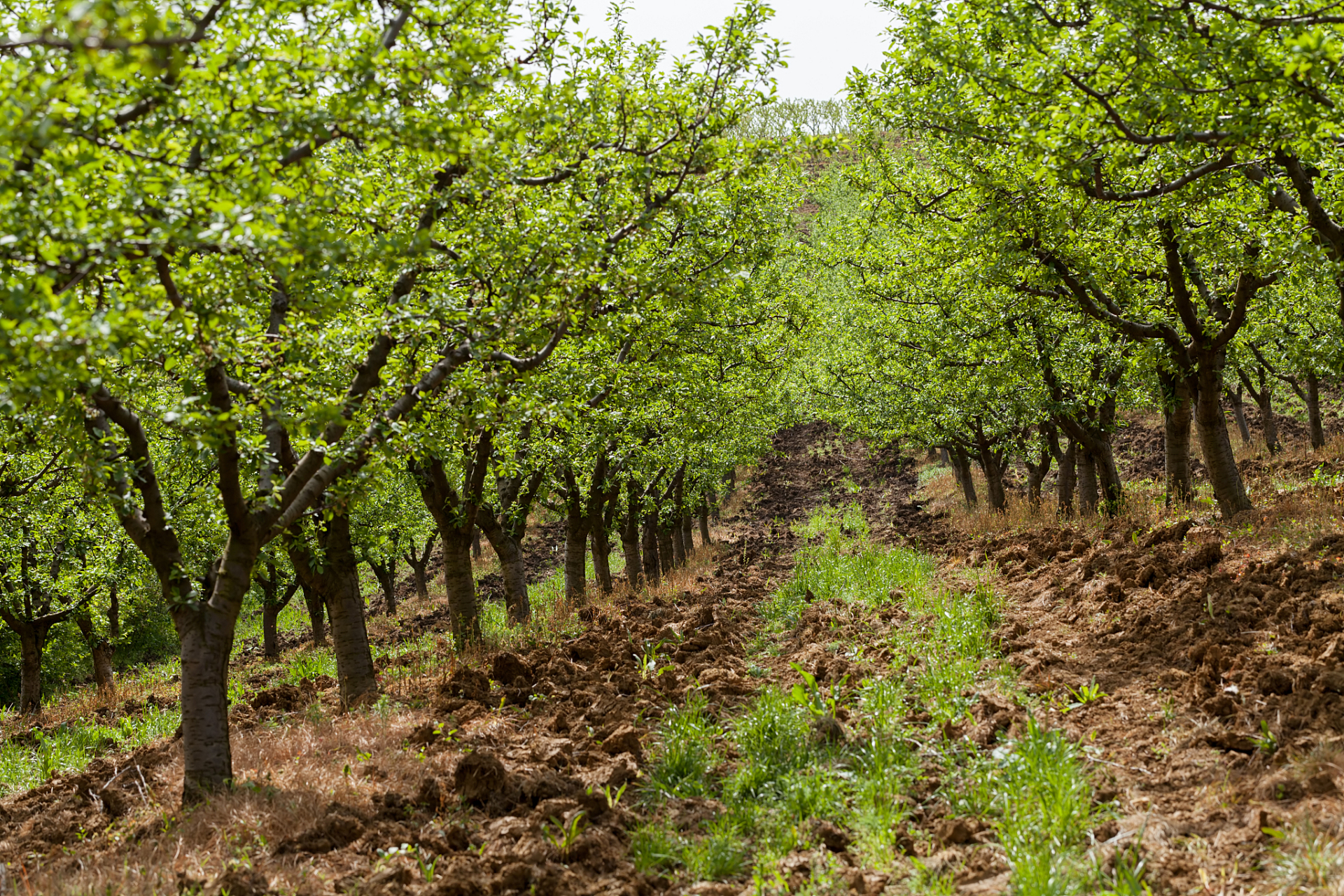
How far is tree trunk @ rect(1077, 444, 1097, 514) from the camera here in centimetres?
1784

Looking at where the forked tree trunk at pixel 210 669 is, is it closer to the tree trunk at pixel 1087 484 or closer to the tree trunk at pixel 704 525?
the tree trunk at pixel 1087 484

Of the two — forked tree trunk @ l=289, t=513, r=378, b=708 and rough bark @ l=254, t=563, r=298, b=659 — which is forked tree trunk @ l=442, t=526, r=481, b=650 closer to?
forked tree trunk @ l=289, t=513, r=378, b=708

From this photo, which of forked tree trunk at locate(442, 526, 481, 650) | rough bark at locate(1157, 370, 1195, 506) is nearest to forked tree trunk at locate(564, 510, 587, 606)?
forked tree trunk at locate(442, 526, 481, 650)

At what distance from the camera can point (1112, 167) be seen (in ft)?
28.0

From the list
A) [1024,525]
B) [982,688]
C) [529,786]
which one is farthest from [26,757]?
[1024,525]

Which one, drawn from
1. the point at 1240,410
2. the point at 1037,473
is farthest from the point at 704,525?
the point at 1240,410

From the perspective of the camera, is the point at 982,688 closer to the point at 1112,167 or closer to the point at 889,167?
the point at 1112,167

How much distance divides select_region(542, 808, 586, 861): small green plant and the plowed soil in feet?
0.07

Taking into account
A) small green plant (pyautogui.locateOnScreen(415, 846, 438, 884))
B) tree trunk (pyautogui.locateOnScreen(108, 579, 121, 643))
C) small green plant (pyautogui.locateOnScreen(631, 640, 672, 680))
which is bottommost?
small green plant (pyautogui.locateOnScreen(415, 846, 438, 884))

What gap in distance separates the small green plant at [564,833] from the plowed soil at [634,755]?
0.02 m

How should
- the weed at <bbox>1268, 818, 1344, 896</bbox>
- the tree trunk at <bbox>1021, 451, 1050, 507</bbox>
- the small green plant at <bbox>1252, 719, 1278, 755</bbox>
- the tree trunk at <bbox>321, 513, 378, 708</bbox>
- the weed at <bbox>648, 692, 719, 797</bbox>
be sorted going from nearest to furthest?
1. the weed at <bbox>1268, 818, 1344, 896</bbox>
2. the small green plant at <bbox>1252, 719, 1278, 755</bbox>
3. the weed at <bbox>648, 692, 719, 797</bbox>
4. the tree trunk at <bbox>321, 513, 378, 708</bbox>
5. the tree trunk at <bbox>1021, 451, 1050, 507</bbox>

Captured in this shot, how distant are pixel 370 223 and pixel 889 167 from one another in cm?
758

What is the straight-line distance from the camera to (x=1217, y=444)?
11.8 m

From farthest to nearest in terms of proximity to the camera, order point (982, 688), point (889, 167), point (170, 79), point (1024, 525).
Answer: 1. point (1024, 525)
2. point (889, 167)
3. point (982, 688)
4. point (170, 79)
